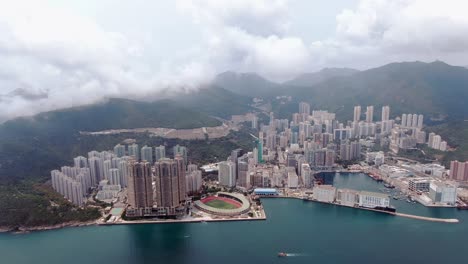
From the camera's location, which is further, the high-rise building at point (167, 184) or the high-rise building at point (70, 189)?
the high-rise building at point (70, 189)

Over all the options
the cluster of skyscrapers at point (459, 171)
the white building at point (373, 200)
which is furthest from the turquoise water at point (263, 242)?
the cluster of skyscrapers at point (459, 171)

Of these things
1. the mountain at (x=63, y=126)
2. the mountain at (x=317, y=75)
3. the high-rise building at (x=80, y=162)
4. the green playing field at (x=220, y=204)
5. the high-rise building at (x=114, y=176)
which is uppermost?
the mountain at (x=317, y=75)

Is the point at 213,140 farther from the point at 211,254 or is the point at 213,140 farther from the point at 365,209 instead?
the point at 211,254

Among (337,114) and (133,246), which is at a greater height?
(337,114)

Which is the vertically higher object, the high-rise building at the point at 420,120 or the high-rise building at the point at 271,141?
the high-rise building at the point at 420,120

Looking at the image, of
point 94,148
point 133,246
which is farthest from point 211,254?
point 94,148

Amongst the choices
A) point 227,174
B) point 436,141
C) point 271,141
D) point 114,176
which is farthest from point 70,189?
point 436,141

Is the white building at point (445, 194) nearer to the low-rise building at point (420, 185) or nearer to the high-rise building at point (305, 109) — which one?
the low-rise building at point (420, 185)

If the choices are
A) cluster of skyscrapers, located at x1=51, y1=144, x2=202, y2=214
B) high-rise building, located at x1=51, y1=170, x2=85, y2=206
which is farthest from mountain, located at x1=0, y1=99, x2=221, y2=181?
high-rise building, located at x1=51, y1=170, x2=85, y2=206
